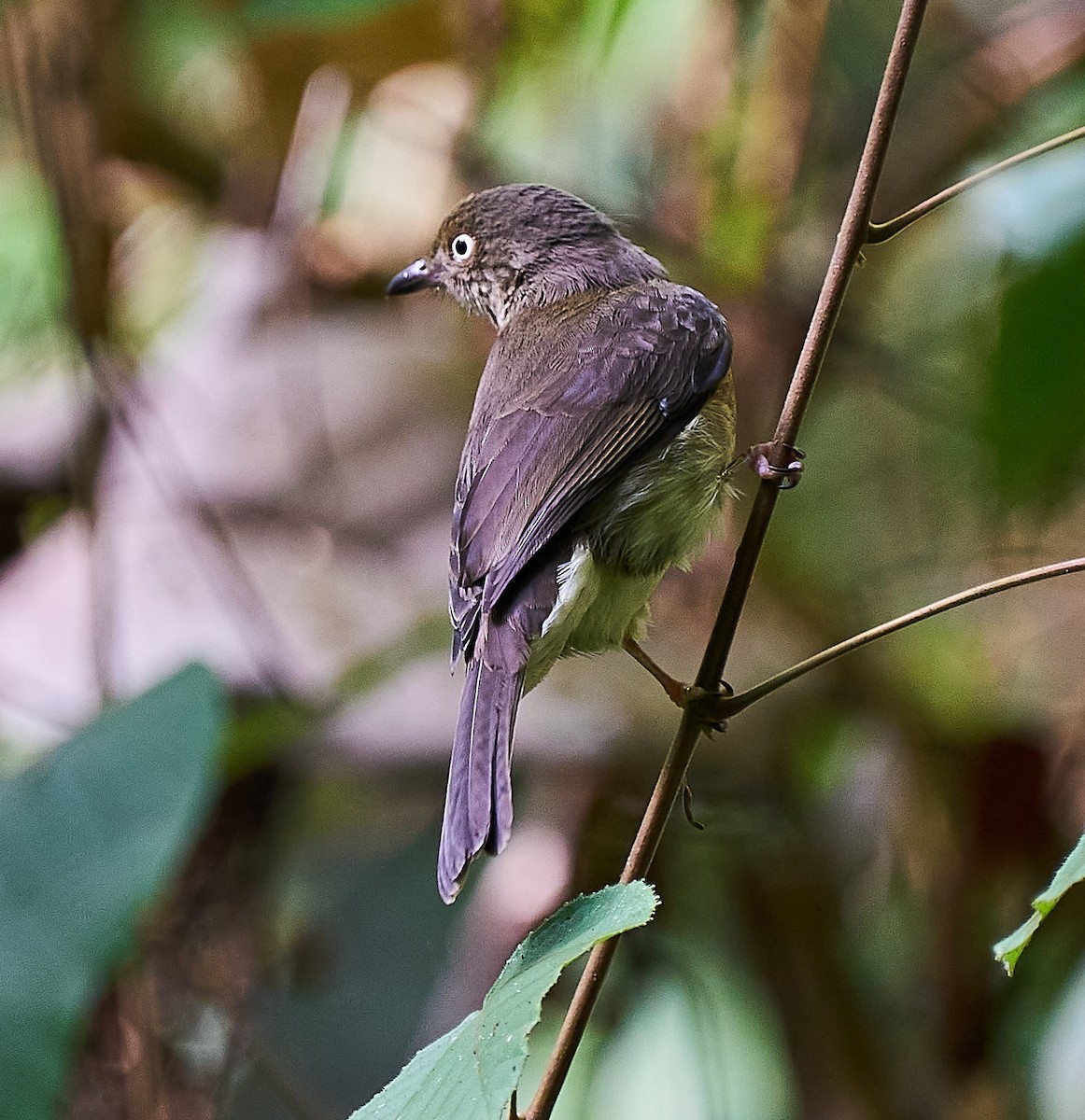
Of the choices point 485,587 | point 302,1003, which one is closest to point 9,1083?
point 485,587

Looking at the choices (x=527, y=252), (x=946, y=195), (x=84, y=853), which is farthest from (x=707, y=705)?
(x=84, y=853)

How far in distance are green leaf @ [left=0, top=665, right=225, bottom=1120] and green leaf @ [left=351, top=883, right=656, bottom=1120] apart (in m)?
1.28

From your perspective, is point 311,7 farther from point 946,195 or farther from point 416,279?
point 946,195

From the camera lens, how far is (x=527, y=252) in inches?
121

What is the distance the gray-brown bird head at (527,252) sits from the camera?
118 inches

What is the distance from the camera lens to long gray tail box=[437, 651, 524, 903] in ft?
6.10

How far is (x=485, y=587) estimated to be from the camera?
7.57 ft

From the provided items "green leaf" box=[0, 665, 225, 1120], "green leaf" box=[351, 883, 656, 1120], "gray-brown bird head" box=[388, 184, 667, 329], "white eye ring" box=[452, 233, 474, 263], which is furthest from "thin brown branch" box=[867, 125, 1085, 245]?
"green leaf" box=[0, 665, 225, 1120]

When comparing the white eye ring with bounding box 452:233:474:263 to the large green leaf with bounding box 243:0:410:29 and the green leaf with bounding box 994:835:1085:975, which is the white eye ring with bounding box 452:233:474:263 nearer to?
the large green leaf with bounding box 243:0:410:29

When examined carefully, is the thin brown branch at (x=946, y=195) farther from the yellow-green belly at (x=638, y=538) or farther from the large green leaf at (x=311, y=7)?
the large green leaf at (x=311, y=7)

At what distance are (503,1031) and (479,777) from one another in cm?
56

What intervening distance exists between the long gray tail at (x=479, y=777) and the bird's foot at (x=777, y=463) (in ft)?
1.54

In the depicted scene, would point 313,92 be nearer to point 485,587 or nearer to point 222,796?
point 222,796

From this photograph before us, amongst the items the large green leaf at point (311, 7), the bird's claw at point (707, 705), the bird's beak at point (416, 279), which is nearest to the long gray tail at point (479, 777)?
the bird's claw at point (707, 705)
